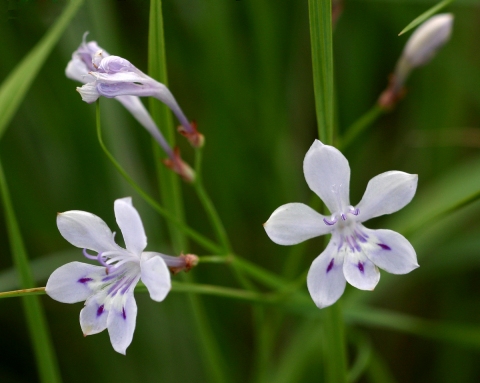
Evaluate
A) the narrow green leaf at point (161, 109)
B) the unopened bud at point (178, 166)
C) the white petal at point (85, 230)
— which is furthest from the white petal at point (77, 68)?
the white petal at point (85, 230)

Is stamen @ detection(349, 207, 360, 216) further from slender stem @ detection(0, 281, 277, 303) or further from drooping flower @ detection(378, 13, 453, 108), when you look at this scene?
drooping flower @ detection(378, 13, 453, 108)

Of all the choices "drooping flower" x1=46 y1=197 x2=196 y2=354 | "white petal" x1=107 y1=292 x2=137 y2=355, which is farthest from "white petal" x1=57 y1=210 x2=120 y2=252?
"white petal" x1=107 y1=292 x2=137 y2=355

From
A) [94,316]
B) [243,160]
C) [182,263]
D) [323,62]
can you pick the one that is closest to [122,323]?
[94,316]

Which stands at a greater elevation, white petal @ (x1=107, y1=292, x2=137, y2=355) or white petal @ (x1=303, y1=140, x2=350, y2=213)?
white petal @ (x1=303, y1=140, x2=350, y2=213)

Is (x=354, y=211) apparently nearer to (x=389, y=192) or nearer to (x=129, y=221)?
(x=389, y=192)

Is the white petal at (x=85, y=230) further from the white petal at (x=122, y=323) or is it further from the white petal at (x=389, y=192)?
the white petal at (x=389, y=192)
